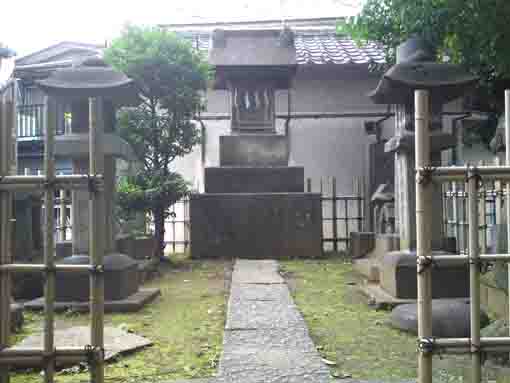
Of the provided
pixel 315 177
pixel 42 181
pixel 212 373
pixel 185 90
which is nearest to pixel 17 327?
pixel 212 373

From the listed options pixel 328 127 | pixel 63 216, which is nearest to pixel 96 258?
pixel 63 216

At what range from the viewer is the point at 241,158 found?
404 inches

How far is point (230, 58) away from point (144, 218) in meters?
A: 3.40

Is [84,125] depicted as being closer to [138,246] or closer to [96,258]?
[138,246]

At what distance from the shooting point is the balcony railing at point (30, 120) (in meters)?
16.0

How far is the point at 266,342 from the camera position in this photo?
12.6ft

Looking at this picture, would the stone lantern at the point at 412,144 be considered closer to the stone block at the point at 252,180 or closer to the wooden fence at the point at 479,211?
the wooden fence at the point at 479,211

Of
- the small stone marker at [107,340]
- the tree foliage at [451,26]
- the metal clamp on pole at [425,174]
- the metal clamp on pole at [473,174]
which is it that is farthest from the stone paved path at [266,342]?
the tree foliage at [451,26]

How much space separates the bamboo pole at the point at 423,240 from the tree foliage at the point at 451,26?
14.5 ft

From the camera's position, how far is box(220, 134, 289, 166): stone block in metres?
10.3

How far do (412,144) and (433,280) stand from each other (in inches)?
60.9

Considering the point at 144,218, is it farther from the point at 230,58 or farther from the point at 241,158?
the point at 230,58

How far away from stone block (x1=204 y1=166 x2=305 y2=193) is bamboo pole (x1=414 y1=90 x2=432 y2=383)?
7182 mm

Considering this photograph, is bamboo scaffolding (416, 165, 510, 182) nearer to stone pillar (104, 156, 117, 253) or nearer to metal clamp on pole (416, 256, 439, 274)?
metal clamp on pole (416, 256, 439, 274)
